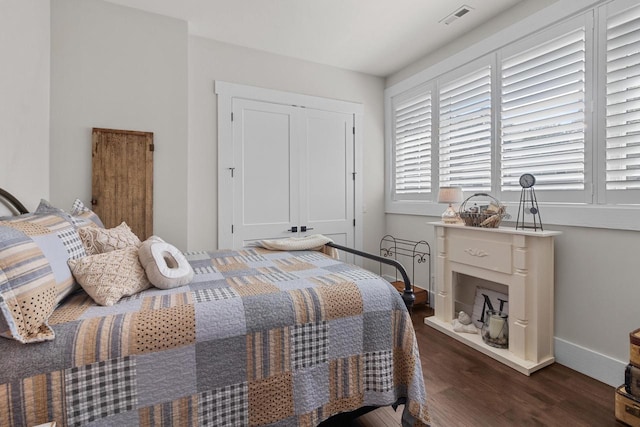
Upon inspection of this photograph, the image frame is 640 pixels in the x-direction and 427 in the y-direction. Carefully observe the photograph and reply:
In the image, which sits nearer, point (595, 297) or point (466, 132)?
point (595, 297)

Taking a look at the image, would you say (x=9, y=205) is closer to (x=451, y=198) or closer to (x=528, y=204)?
(x=451, y=198)

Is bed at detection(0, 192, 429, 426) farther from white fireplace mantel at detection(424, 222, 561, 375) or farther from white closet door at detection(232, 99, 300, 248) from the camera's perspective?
white closet door at detection(232, 99, 300, 248)

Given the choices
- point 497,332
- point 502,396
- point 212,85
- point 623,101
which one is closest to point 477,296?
point 497,332

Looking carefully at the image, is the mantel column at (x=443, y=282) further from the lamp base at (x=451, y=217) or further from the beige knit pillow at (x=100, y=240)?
the beige knit pillow at (x=100, y=240)

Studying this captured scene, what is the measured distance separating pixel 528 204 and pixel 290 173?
7.47ft

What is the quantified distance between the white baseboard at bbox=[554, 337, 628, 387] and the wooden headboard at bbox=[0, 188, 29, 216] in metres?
3.69

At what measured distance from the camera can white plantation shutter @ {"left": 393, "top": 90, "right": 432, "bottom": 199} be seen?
3.42 meters

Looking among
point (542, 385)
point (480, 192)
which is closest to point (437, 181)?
point (480, 192)

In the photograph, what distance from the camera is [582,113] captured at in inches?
83.1

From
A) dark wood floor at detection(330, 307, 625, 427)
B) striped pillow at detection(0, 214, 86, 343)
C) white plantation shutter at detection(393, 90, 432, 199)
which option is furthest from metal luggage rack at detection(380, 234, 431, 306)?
striped pillow at detection(0, 214, 86, 343)

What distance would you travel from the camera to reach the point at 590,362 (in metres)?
2.05

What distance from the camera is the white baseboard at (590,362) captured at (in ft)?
6.29

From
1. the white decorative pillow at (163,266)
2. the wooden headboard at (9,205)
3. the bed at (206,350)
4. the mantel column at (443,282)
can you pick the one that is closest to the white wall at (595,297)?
the mantel column at (443,282)

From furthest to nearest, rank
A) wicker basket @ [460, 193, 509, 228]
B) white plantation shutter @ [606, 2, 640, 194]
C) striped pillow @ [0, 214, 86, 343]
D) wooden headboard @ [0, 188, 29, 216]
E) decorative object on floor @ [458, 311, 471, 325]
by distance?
decorative object on floor @ [458, 311, 471, 325] < wicker basket @ [460, 193, 509, 228] < white plantation shutter @ [606, 2, 640, 194] < wooden headboard @ [0, 188, 29, 216] < striped pillow @ [0, 214, 86, 343]
